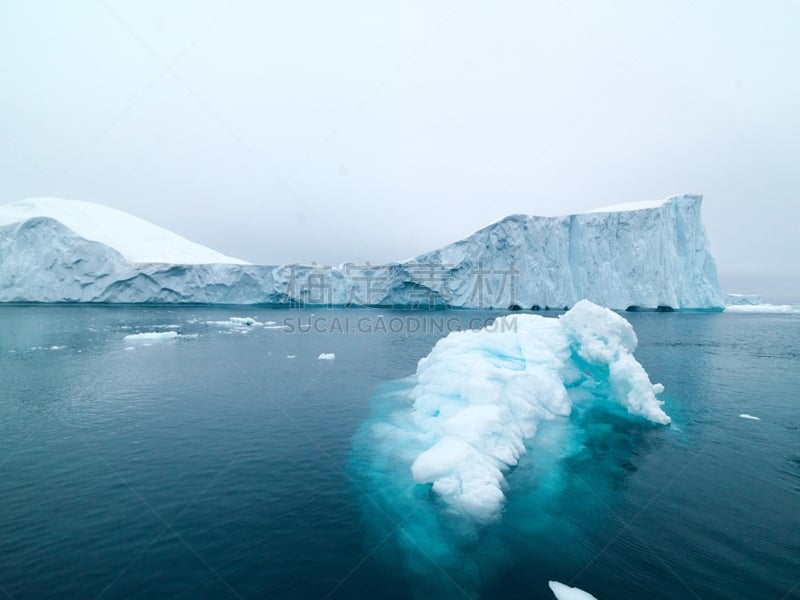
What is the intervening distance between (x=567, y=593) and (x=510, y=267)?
5762 cm

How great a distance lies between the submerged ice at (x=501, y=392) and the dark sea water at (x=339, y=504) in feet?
1.90

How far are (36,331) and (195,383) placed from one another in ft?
86.2

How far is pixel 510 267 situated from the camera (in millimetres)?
59875

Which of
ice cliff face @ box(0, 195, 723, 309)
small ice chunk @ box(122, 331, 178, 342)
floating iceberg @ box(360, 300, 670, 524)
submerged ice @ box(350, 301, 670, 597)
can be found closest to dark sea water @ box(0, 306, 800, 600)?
submerged ice @ box(350, 301, 670, 597)

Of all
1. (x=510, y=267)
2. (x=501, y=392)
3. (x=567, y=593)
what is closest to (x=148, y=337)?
(x=501, y=392)

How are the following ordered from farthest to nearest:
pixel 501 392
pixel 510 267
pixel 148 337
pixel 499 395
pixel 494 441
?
Result: pixel 510 267 → pixel 148 337 → pixel 501 392 → pixel 499 395 → pixel 494 441

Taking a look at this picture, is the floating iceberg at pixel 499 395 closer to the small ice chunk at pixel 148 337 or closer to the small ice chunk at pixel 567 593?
the small ice chunk at pixel 567 593

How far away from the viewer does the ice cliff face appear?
54.8m

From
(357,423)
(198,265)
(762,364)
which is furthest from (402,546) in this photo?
(198,265)

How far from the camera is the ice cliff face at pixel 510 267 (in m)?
54.8

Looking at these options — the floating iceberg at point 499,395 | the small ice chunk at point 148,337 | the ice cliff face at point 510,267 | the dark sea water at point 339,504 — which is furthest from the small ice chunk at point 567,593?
the ice cliff face at point 510,267

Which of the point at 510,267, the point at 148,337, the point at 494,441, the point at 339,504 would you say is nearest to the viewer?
the point at 339,504

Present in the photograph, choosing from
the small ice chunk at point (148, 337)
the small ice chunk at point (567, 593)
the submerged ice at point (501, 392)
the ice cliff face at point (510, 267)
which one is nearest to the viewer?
the small ice chunk at point (567, 593)

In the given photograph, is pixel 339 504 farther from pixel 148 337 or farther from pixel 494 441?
pixel 148 337
